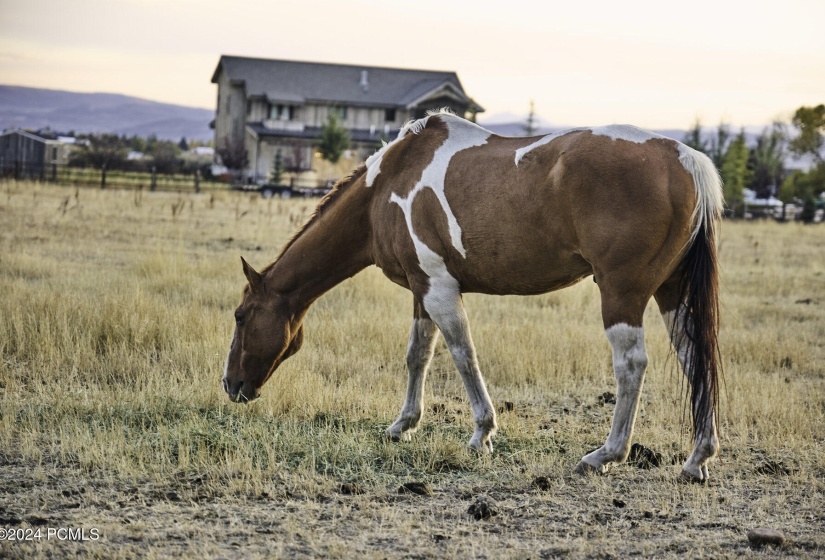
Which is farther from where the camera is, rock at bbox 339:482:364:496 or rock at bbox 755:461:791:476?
rock at bbox 755:461:791:476

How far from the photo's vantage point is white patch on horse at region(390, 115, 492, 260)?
5.39 meters

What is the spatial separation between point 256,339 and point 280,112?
5281 centimetres

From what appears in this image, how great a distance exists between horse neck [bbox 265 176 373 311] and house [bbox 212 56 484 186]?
4838 cm

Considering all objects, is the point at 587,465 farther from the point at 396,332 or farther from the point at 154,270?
the point at 154,270

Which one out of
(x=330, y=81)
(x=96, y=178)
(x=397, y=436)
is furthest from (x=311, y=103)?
(x=397, y=436)

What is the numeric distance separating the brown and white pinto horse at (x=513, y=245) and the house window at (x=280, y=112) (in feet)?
171

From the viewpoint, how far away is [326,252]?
19.9 ft

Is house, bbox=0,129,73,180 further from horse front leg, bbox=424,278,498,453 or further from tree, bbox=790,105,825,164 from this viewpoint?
horse front leg, bbox=424,278,498,453

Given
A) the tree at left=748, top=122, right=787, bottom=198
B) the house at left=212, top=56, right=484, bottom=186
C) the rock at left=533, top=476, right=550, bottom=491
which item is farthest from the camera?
the tree at left=748, top=122, right=787, bottom=198

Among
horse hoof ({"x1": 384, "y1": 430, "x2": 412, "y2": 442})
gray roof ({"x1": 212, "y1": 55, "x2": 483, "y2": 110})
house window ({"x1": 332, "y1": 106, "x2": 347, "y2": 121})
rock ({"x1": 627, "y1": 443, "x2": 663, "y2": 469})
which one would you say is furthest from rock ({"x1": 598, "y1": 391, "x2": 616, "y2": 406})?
house window ({"x1": 332, "y1": 106, "x2": 347, "y2": 121})

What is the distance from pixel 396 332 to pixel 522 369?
1.46 m

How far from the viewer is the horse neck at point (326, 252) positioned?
19.7 feet

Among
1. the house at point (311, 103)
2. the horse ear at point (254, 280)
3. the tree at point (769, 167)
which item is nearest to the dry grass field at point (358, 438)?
the horse ear at point (254, 280)

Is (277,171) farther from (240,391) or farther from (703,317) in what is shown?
(703,317)
